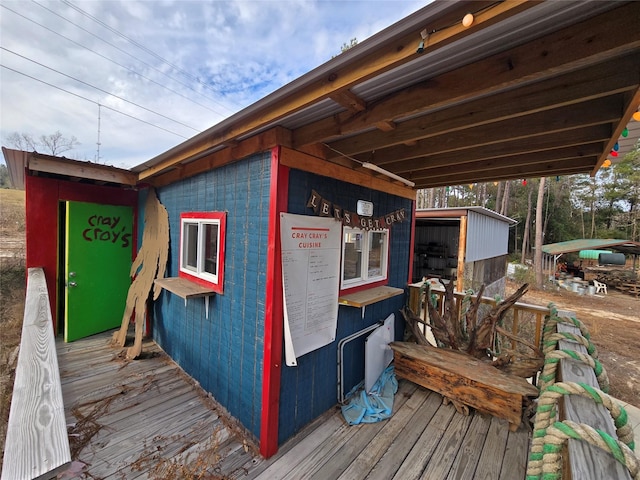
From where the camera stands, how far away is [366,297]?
8.78 feet

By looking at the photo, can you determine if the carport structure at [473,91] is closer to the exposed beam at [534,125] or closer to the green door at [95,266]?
the exposed beam at [534,125]

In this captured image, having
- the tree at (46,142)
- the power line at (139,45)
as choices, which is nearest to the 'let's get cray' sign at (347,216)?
the power line at (139,45)

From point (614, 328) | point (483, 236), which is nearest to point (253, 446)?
point (483, 236)

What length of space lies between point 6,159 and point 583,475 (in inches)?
208

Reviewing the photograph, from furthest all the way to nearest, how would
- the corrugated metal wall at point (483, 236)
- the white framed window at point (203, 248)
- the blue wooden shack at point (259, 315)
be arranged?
the corrugated metal wall at point (483, 236)
the white framed window at point (203, 248)
the blue wooden shack at point (259, 315)

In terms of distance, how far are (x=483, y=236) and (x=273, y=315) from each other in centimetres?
836

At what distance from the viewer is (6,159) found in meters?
3.21

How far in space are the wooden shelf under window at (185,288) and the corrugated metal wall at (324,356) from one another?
1.12 m

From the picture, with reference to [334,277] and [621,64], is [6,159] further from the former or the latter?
[621,64]

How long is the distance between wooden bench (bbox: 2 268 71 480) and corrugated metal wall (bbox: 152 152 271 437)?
119cm

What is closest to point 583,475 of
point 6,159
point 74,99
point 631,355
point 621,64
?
point 621,64

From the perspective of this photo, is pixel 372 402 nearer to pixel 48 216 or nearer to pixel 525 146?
pixel 525 146

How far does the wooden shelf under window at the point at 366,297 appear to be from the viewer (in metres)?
2.49

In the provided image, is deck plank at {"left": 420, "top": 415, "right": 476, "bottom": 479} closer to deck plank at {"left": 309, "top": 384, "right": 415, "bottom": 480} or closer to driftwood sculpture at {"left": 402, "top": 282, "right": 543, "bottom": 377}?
deck plank at {"left": 309, "top": 384, "right": 415, "bottom": 480}
